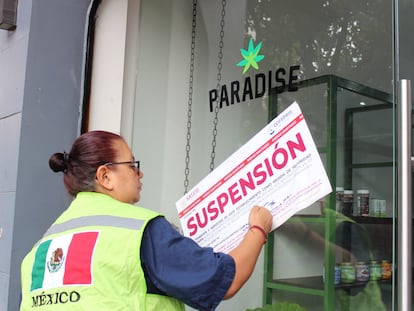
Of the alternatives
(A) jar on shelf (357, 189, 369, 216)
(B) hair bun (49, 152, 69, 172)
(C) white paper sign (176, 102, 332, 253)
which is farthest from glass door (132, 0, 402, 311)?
(B) hair bun (49, 152, 69, 172)

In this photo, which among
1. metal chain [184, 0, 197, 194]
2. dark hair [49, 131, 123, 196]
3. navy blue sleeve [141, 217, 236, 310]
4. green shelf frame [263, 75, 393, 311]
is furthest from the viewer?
metal chain [184, 0, 197, 194]

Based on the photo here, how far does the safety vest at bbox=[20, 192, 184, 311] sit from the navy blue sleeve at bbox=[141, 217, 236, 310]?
0.10 feet

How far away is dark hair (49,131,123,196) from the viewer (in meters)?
1.57

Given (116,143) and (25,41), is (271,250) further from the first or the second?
(25,41)

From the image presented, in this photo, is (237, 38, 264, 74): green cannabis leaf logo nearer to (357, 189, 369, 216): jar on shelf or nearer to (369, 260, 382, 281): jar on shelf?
(357, 189, 369, 216): jar on shelf

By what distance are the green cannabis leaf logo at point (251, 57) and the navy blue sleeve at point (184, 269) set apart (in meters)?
1.28

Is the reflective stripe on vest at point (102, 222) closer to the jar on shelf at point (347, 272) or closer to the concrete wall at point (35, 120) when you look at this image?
the jar on shelf at point (347, 272)

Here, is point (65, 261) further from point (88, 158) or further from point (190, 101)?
point (190, 101)

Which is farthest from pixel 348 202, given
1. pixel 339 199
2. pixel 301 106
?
pixel 301 106

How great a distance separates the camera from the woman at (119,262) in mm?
1394

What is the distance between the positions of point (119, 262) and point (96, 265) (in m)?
0.06

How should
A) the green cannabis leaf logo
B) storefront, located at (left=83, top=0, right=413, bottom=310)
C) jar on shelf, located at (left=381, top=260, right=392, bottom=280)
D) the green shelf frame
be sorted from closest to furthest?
1. jar on shelf, located at (left=381, top=260, right=392, bottom=280)
2. storefront, located at (left=83, top=0, right=413, bottom=310)
3. the green shelf frame
4. the green cannabis leaf logo

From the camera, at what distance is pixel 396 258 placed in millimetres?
1804

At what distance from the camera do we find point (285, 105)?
2.33 m
